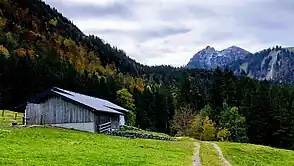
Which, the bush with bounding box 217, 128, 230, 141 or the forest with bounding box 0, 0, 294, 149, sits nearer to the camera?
the bush with bounding box 217, 128, 230, 141

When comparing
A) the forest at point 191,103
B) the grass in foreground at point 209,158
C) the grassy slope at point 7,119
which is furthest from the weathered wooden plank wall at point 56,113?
the forest at point 191,103

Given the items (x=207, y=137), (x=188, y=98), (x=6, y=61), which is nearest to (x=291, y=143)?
(x=207, y=137)

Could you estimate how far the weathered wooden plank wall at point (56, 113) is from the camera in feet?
239

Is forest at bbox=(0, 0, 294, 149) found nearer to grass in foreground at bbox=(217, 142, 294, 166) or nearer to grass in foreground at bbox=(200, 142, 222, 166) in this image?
grass in foreground at bbox=(217, 142, 294, 166)

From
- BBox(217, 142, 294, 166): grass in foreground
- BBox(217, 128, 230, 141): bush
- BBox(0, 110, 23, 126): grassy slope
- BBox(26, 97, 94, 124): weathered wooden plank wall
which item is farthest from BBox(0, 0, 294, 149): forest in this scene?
BBox(217, 142, 294, 166): grass in foreground

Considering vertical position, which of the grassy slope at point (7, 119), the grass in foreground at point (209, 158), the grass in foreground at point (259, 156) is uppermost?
the grassy slope at point (7, 119)

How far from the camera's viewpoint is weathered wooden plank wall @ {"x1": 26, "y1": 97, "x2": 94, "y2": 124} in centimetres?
7294

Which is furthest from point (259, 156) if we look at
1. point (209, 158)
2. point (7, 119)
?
point (7, 119)

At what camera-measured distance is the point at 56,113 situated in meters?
74.6

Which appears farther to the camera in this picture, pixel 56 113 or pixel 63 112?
pixel 56 113

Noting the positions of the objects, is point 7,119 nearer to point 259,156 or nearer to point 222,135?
point 259,156

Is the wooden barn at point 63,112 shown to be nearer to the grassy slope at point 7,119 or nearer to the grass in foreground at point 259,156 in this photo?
the grassy slope at point 7,119

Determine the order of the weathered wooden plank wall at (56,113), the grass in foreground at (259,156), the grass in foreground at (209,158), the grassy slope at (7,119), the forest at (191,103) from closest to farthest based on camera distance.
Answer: the grass in foreground at (209,158) → the grass in foreground at (259,156) → the grassy slope at (7,119) → the weathered wooden plank wall at (56,113) → the forest at (191,103)


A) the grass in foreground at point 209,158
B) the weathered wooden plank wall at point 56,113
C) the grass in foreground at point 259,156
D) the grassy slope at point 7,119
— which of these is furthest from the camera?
the weathered wooden plank wall at point 56,113
